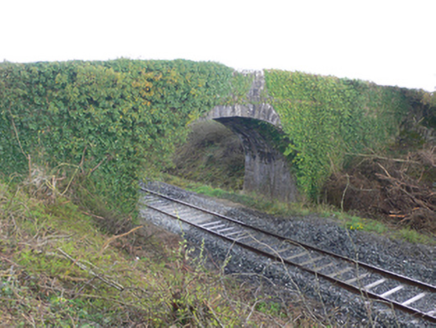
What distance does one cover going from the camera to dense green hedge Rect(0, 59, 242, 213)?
21.8 feet

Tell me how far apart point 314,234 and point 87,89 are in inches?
253

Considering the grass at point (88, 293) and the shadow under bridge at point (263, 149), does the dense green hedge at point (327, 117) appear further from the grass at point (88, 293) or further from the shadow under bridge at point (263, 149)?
the grass at point (88, 293)

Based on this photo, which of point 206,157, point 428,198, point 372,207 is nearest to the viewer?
point 428,198

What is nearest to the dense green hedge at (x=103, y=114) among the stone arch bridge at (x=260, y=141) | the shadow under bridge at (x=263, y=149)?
the stone arch bridge at (x=260, y=141)

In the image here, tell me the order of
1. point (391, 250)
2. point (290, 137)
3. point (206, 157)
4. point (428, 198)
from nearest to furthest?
point (391, 250)
point (428, 198)
point (290, 137)
point (206, 157)

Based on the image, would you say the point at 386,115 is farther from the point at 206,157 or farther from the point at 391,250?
the point at 206,157

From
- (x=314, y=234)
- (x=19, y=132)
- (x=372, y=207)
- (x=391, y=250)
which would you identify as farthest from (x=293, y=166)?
(x=19, y=132)

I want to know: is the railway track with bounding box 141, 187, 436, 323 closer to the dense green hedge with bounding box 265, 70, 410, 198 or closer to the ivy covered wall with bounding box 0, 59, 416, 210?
the ivy covered wall with bounding box 0, 59, 416, 210

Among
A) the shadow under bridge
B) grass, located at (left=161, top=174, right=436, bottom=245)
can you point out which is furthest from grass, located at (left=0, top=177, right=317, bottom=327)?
the shadow under bridge

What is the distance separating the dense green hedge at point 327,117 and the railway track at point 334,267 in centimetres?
378

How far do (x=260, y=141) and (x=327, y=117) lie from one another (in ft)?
8.18

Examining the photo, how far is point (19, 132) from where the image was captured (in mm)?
6676

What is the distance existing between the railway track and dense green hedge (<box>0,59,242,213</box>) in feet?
3.69

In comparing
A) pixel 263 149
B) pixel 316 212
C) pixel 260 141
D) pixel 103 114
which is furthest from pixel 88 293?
pixel 263 149
